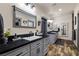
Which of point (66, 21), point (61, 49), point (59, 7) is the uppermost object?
point (59, 7)

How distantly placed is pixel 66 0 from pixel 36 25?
49.3 inches

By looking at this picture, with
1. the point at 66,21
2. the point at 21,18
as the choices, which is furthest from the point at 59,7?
→ the point at 21,18

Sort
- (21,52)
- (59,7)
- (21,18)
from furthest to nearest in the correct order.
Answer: (21,18) < (59,7) < (21,52)

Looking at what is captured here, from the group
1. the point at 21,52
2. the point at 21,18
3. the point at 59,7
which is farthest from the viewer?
the point at 21,18

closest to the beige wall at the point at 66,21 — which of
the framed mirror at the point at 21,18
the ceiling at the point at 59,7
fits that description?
the ceiling at the point at 59,7

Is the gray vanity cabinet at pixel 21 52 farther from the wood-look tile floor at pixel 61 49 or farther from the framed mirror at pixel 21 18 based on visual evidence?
the framed mirror at pixel 21 18

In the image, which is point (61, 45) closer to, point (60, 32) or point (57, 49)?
point (57, 49)

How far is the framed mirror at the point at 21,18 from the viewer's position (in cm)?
224

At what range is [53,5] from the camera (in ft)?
7.03

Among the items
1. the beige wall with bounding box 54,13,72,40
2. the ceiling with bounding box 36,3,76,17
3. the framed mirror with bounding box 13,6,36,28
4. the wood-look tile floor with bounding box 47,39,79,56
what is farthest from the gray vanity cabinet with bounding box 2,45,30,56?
the ceiling with bounding box 36,3,76,17

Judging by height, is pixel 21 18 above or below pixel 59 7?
below

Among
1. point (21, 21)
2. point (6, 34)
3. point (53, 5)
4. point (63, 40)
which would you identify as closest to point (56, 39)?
point (63, 40)

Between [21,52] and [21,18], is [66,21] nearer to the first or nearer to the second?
[21,18]

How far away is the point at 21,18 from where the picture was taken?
2.37m
